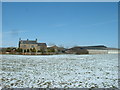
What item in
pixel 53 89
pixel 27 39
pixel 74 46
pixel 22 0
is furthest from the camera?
pixel 74 46

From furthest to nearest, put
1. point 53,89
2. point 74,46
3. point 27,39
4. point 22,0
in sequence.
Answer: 1. point 74,46
2. point 27,39
3. point 22,0
4. point 53,89

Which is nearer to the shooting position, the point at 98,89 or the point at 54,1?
the point at 98,89

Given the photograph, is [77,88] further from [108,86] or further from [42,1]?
[42,1]

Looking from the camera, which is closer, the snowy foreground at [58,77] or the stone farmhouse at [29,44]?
the snowy foreground at [58,77]

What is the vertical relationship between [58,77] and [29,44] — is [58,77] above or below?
below

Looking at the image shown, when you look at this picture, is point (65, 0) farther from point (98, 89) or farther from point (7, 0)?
point (98, 89)

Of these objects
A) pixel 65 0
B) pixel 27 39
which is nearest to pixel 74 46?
pixel 27 39

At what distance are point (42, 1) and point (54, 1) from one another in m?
0.42

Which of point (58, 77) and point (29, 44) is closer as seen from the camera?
point (58, 77)

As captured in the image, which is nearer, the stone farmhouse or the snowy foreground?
the snowy foreground

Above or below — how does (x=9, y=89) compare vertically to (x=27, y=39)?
below

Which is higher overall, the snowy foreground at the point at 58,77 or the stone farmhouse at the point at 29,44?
the stone farmhouse at the point at 29,44

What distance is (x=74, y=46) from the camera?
184 feet

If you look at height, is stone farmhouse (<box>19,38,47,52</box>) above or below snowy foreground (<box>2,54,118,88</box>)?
above
